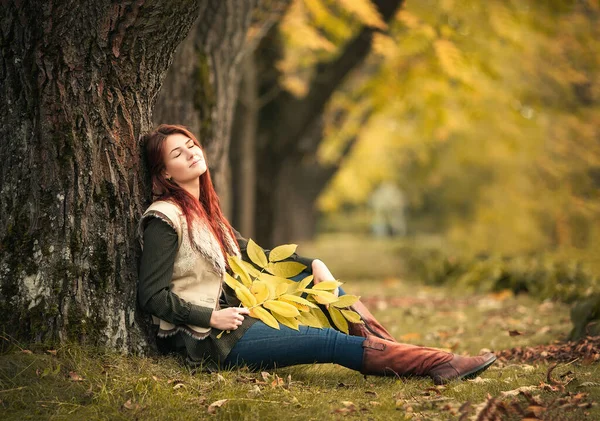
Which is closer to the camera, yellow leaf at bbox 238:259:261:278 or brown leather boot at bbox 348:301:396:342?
yellow leaf at bbox 238:259:261:278

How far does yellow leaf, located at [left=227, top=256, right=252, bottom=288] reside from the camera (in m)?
3.85

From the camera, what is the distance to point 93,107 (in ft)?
11.7

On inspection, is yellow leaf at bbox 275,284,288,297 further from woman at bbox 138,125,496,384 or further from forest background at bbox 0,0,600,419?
forest background at bbox 0,0,600,419

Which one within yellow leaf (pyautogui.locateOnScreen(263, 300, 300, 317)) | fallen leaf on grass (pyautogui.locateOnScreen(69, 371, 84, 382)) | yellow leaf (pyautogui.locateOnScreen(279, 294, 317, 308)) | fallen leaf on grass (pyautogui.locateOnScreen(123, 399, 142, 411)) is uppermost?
yellow leaf (pyautogui.locateOnScreen(279, 294, 317, 308))

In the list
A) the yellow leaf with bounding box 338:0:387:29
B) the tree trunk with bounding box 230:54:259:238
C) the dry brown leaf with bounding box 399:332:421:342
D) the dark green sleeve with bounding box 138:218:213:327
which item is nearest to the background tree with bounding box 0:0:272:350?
the dark green sleeve with bounding box 138:218:213:327

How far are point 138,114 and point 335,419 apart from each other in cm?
201

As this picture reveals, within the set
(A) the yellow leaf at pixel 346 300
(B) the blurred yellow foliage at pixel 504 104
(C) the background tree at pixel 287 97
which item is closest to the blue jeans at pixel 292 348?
(A) the yellow leaf at pixel 346 300

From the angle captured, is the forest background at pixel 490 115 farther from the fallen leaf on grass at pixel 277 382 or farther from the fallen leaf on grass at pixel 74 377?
the fallen leaf on grass at pixel 74 377

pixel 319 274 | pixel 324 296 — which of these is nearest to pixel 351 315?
pixel 324 296

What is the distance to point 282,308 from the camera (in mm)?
3727

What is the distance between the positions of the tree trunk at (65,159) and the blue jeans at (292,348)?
25.0 inches

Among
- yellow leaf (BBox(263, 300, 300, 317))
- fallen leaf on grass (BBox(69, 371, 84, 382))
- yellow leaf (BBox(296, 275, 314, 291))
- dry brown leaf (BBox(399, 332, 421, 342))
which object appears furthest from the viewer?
dry brown leaf (BBox(399, 332, 421, 342))

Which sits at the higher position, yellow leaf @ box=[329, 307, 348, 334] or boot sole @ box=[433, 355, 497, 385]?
yellow leaf @ box=[329, 307, 348, 334]

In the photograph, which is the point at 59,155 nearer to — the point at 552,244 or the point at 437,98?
the point at 437,98
